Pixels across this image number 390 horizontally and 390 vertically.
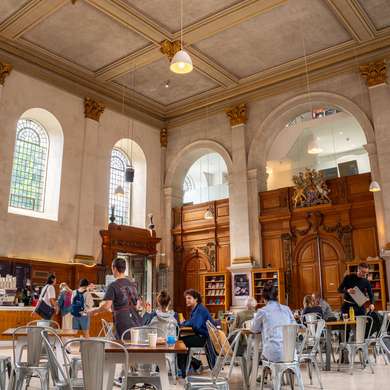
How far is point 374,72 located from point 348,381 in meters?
8.60

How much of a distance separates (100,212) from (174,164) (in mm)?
3339

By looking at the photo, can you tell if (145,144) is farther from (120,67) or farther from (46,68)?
(46,68)

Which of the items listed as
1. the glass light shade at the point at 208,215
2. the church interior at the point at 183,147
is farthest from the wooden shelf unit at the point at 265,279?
the glass light shade at the point at 208,215

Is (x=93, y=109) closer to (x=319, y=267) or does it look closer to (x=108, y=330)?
(x=319, y=267)

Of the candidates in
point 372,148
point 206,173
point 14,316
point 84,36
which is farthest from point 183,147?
point 14,316

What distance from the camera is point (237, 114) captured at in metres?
14.2

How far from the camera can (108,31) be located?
37.5ft

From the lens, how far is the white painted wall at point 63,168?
11.5 m

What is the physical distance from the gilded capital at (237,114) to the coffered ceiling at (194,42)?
348 millimetres

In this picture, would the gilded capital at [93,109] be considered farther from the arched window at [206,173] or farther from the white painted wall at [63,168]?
the arched window at [206,173]

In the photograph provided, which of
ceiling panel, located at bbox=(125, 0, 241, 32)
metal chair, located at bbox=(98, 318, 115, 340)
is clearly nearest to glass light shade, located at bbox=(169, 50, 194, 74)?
metal chair, located at bbox=(98, 318, 115, 340)

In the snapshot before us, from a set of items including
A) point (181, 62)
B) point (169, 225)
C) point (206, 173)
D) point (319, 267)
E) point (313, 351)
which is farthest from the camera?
point (206, 173)

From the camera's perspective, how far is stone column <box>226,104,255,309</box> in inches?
519

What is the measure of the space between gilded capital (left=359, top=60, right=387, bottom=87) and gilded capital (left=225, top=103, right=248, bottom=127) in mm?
3640
